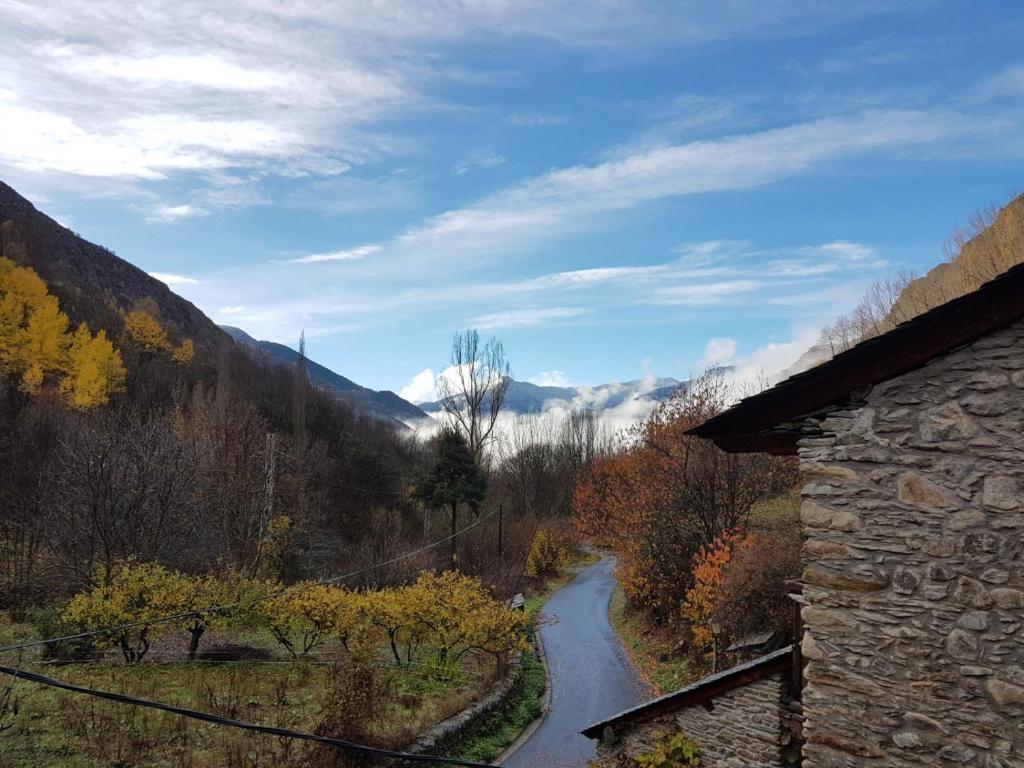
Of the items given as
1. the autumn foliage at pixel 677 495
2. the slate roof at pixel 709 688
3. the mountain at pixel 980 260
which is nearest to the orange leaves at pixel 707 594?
the autumn foliage at pixel 677 495

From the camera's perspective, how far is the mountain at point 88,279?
202ft

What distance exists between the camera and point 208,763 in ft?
29.5

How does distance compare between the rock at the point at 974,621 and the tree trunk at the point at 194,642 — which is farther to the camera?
the tree trunk at the point at 194,642

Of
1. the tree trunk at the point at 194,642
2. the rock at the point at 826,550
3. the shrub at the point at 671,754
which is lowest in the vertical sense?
the tree trunk at the point at 194,642

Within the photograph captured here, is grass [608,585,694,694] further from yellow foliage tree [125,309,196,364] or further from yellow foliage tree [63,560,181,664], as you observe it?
yellow foliage tree [125,309,196,364]

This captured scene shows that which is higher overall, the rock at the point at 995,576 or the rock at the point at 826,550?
the rock at the point at 826,550

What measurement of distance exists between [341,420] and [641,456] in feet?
92.1

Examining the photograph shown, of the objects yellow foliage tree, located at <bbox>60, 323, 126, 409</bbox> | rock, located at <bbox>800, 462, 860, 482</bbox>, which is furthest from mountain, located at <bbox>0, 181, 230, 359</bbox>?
rock, located at <bbox>800, 462, 860, 482</bbox>

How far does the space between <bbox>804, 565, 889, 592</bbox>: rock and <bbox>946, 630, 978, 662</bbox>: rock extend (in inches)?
16.8

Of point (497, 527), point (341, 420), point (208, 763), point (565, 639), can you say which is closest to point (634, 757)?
point (208, 763)

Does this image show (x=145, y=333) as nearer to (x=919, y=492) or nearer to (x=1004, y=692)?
(x=919, y=492)

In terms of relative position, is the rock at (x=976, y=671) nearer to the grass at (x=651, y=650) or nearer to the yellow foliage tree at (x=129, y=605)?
the grass at (x=651, y=650)

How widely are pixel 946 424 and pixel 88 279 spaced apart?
95.8 meters

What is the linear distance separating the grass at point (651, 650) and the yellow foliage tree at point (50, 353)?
30.3 m
